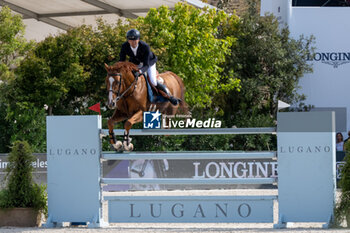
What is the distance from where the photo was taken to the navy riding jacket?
7188mm

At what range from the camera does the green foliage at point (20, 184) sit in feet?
28.7

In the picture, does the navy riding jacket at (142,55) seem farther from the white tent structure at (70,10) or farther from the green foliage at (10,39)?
the white tent structure at (70,10)

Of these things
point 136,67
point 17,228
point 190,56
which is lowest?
point 17,228

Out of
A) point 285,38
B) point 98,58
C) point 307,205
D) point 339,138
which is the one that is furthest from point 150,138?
point 307,205

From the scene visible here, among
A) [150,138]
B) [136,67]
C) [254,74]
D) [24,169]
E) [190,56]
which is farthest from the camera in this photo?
[254,74]

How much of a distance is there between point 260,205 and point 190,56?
9721 mm

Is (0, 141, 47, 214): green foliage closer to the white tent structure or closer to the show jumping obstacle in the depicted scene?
the show jumping obstacle

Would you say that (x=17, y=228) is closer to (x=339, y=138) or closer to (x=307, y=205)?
(x=307, y=205)

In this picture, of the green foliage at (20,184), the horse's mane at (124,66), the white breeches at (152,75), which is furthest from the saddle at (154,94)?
the green foliage at (20,184)

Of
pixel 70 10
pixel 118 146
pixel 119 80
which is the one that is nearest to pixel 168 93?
pixel 119 80

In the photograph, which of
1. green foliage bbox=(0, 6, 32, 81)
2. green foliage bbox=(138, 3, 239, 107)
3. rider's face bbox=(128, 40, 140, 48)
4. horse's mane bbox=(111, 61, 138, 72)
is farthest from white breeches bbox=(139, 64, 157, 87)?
green foliage bbox=(0, 6, 32, 81)

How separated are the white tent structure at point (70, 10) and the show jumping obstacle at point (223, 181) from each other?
1087 centimetres

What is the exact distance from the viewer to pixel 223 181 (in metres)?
8.12

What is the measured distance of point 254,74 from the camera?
21.2 metres
